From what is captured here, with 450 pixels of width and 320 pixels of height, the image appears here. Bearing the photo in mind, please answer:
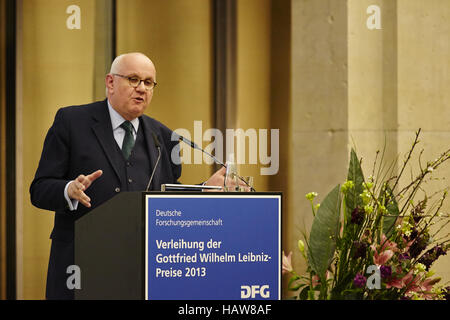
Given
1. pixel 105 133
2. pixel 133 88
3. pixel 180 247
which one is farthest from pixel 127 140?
pixel 180 247

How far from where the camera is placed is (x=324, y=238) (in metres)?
1.85

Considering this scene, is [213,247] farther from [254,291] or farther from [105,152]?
[105,152]

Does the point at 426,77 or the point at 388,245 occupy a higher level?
the point at 426,77

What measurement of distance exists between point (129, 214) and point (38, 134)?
3.41 metres

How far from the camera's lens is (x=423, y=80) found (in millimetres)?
4230

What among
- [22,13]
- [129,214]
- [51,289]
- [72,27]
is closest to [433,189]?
[51,289]

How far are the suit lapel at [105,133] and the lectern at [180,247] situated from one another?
2.89 feet

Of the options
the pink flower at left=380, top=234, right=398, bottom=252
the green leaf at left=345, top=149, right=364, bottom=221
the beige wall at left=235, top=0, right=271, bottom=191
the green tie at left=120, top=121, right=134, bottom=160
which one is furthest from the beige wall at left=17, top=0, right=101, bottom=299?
the pink flower at left=380, top=234, right=398, bottom=252

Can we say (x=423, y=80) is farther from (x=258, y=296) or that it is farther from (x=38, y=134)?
(x=38, y=134)

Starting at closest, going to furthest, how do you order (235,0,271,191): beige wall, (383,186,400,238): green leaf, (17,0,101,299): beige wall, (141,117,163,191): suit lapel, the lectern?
(383,186,400,238): green leaf < the lectern < (141,117,163,191): suit lapel < (17,0,101,299): beige wall < (235,0,271,191): beige wall

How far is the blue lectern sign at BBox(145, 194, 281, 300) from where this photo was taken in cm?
212

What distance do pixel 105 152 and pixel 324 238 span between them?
147cm

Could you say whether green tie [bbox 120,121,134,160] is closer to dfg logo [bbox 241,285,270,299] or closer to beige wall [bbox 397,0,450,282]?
dfg logo [bbox 241,285,270,299]

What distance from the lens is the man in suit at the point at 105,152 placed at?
3023mm
